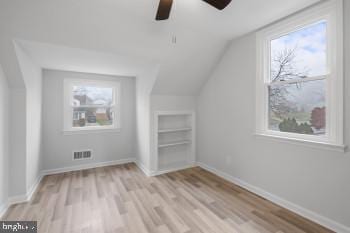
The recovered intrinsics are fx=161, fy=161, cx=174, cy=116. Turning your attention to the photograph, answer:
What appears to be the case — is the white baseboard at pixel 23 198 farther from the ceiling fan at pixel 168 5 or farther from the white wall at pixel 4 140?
the ceiling fan at pixel 168 5

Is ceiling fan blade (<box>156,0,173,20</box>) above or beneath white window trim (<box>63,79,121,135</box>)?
above

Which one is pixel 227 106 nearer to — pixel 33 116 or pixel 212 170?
pixel 212 170

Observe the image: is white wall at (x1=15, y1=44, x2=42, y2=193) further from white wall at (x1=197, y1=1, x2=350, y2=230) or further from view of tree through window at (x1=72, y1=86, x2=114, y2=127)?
white wall at (x1=197, y1=1, x2=350, y2=230)

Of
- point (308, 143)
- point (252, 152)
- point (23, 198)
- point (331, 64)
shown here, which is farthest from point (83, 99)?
point (331, 64)

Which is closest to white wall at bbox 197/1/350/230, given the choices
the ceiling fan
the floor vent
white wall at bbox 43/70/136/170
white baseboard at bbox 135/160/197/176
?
white baseboard at bbox 135/160/197/176

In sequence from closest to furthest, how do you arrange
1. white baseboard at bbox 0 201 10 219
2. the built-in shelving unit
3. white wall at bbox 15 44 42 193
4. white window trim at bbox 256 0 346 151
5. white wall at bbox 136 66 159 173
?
white window trim at bbox 256 0 346 151 → white baseboard at bbox 0 201 10 219 → white wall at bbox 15 44 42 193 → white wall at bbox 136 66 159 173 → the built-in shelving unit

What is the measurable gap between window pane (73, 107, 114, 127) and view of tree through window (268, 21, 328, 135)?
336 cm

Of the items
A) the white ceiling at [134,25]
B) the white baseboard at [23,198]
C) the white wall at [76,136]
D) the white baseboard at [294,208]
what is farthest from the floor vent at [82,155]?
the white baseboard at [294,208]

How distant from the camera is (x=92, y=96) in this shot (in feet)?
12.0

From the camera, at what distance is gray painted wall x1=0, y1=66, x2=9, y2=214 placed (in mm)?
2027

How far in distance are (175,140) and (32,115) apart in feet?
8.62

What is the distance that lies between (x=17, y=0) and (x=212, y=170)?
3638mm

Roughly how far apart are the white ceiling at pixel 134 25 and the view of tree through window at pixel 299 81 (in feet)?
1.20

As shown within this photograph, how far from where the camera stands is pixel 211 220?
1.89m
